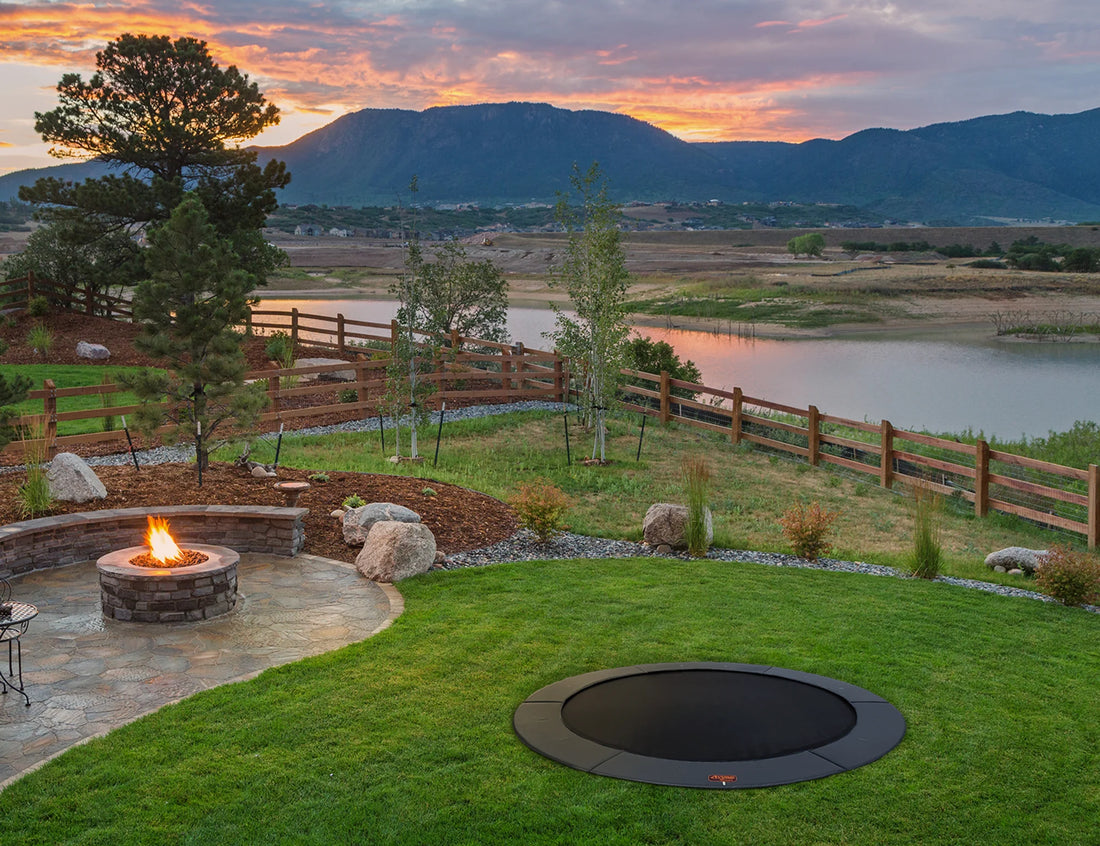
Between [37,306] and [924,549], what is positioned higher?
[37,306]

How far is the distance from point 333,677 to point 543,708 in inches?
61.7

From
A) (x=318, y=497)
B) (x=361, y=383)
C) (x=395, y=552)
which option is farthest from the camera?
(x=361, y=383)

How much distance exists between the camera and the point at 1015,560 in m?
10.7

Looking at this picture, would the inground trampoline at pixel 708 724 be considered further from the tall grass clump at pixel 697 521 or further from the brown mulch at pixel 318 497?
the brown mulch at pixel 318 497

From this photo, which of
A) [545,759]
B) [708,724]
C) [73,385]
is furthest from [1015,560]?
[73,385]

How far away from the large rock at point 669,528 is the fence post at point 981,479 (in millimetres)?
4969

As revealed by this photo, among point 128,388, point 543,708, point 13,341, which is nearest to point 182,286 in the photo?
point 128,388

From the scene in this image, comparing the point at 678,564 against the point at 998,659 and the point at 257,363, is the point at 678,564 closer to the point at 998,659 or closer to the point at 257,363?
the point at 998,659

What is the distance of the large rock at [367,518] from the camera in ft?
33.9

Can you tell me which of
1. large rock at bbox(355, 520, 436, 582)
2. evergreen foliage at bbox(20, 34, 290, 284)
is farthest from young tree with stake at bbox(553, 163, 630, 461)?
evergreen foliage at bbox(20, 34, 290, 284)

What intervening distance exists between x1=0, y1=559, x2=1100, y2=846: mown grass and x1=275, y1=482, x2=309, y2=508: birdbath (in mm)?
2687

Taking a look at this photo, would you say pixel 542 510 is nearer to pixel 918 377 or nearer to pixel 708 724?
pixel 708 724

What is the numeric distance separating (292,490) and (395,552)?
→ 1954 mm

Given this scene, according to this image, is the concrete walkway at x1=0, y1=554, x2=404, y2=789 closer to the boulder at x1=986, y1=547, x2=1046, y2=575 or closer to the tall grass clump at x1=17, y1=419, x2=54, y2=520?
the tall grass clump at x1=17, y1=419, x2=54, y2=520
